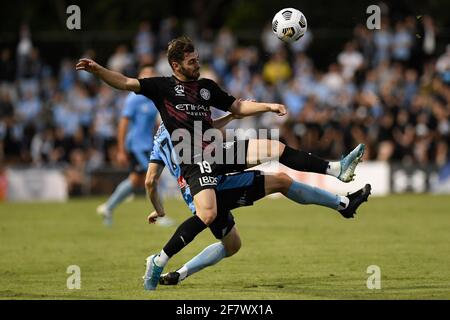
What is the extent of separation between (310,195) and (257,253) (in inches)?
109

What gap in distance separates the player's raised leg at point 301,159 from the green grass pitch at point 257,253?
1.11 meters

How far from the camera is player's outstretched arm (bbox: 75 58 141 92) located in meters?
8.61

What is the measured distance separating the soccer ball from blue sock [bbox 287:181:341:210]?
159cm

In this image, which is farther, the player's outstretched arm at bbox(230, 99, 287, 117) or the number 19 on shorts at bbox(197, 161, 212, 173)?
the player's outstretched arm at bbox(230, 99, 287, 117)

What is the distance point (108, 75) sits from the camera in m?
8.70

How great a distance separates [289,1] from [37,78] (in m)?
8.36

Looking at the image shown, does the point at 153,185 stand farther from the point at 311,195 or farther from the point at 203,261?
the point at 311,195

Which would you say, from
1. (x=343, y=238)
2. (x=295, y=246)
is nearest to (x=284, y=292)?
(x=295, y=246)

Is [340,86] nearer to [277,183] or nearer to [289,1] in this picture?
[289,1]

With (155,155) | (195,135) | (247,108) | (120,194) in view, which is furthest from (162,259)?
(120,194)

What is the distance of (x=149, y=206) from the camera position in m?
19.5

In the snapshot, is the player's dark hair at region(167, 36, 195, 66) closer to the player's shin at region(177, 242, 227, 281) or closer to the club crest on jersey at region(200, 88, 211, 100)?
the club crest on jersey at region(200, 88, 211, 100)

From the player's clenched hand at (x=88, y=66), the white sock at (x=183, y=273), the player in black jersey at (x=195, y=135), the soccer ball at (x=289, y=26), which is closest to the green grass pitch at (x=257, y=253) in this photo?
the white sock at (x=183, y=273)

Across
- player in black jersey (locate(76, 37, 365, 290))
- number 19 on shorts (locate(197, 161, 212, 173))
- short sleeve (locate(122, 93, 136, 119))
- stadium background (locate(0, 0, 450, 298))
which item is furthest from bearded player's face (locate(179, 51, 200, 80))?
stadium background (locate(0, 0, 450, 298))
